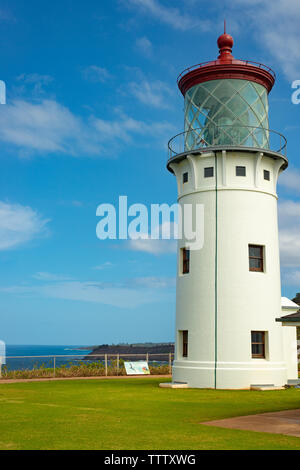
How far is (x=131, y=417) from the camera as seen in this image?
476 inches

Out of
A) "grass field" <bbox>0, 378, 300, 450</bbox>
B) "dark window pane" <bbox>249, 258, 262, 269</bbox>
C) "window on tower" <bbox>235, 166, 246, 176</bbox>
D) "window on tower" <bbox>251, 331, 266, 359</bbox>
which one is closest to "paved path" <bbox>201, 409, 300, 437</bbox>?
"grass field" <bbox>0, 378, 300, 450</bbox>

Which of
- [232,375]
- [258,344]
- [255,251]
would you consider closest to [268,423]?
[232,375]

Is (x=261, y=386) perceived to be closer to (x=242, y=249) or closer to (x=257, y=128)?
(x=242, y=249)

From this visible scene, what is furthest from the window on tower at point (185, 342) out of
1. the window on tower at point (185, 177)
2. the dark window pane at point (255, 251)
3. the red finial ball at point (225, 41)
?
the red finial ball at point (225, 41)

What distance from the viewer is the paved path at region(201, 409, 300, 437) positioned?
1025 centimetres

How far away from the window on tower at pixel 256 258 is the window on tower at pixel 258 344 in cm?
269

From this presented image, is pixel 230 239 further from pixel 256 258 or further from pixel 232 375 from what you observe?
pixel 232 375

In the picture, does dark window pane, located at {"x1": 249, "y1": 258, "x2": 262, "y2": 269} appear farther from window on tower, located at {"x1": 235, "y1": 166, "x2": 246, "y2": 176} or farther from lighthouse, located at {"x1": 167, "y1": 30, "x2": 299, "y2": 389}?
window on tower, located at {"x1": 235, "y1": 166, "x2": 246, "y2": 176}

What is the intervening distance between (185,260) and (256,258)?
3.14 metres

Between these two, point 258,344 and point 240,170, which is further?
point 240,170

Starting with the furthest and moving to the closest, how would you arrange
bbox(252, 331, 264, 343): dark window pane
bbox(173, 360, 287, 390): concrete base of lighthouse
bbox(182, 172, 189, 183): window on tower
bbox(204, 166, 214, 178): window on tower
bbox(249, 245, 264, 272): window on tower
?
bbox(182, 172, 189, 183): window on tower
bbox(204, 166, 214, 178): window on tower
bbox(249, 245, 264, 272): window on tower
bbox(252, 331, 264, 343): dark window pane
bbox(173, 360, 287, 390): concrete base of lighthouse

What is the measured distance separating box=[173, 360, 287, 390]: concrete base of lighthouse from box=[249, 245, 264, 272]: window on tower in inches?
154

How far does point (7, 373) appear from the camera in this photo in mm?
27359

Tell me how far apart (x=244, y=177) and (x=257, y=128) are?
2.25 metres
